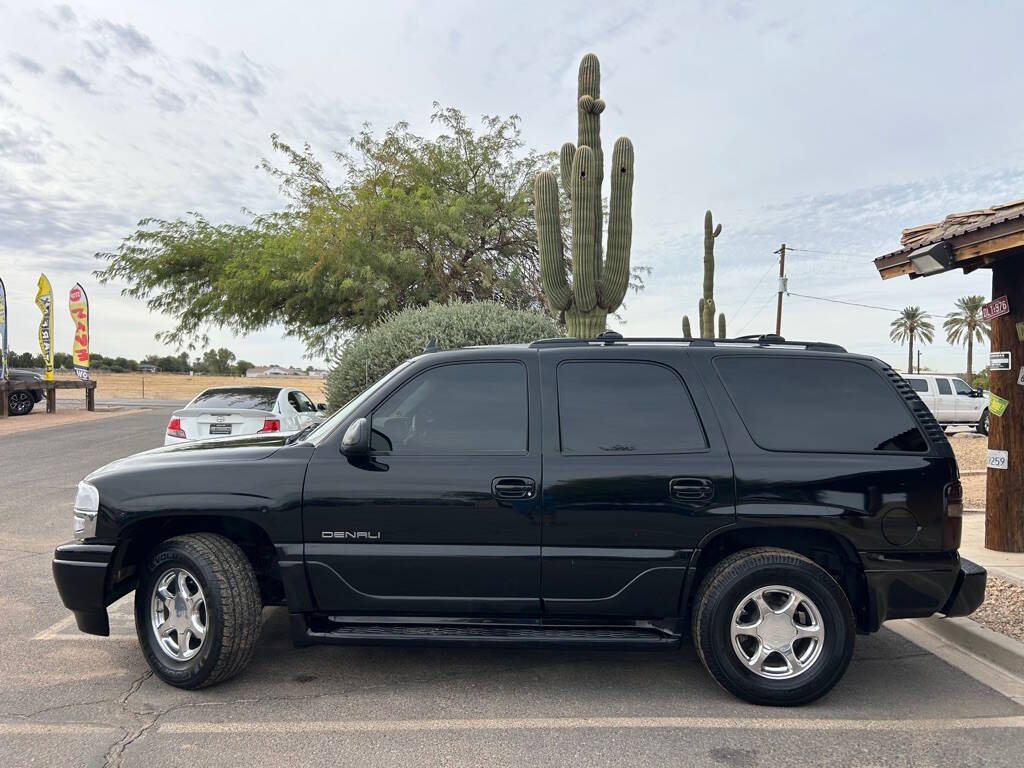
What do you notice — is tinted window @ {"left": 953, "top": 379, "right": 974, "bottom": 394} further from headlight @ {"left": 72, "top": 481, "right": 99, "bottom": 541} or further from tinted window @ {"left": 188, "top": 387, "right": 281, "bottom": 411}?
headlight @ {"left": 72, "top": 481, "right": 99, "bottom": 541}

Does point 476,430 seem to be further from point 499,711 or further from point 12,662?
point 12,662

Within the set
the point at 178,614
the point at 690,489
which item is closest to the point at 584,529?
the point at 690,489

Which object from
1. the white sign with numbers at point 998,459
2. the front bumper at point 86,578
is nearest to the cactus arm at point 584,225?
the white sign with numbers at point 998,459

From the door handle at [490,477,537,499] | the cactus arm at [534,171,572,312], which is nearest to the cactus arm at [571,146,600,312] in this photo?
the cactus arm at [534,171,572,312]

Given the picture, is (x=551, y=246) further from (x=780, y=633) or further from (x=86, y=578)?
(x=86, y=578)

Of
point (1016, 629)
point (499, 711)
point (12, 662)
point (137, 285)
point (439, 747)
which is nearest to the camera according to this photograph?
point (439, 747)

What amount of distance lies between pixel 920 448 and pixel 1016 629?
178 cm

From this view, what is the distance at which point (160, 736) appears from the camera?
3.36 metres

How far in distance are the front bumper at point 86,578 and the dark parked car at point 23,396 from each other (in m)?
23.6

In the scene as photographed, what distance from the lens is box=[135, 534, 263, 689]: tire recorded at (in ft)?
12.4

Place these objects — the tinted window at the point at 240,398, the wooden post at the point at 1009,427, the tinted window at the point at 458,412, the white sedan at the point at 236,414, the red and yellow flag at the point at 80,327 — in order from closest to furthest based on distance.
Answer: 1. the tinted window at the point at 458,412
2. the wooden post at the point at 1009,427
3. the white sedan at the point at 236,414
4. the tinted window at the point at 240,398
5. the red and yellow flag at the point at 80,327

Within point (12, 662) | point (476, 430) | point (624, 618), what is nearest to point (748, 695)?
point (624, 618)

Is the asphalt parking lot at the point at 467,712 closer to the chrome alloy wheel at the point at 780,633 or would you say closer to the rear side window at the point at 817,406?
the chrome alloy wheel at the point at 780,633

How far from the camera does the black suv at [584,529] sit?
3756 mm
